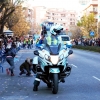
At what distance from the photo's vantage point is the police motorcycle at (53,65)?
1032 centimetres

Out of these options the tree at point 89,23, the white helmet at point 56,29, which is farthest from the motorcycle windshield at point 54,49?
the tree at point 89,23

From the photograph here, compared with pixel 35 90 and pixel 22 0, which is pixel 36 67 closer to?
pixel 35 90

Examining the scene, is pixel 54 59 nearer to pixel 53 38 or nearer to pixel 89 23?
pixel 53 38

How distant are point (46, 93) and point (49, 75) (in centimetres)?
55

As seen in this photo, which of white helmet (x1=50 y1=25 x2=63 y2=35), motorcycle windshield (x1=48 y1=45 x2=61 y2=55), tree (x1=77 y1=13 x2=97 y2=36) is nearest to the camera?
motorcycle windshield (x1=48 y1=45 x2=61 y2=55)

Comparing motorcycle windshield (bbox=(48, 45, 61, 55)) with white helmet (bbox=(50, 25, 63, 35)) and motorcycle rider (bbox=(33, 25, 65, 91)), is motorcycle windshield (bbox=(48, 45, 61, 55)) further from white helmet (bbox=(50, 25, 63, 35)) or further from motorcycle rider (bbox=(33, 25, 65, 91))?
white helmet (bbox=(50, 25, 63, 35))

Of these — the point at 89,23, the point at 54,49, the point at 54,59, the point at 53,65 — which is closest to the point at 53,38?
the point at 54,49

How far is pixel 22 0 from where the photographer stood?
45.7 meters

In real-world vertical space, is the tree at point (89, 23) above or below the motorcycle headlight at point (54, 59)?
above

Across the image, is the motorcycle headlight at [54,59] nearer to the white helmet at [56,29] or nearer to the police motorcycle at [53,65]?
the police motorcycle at [53,65]

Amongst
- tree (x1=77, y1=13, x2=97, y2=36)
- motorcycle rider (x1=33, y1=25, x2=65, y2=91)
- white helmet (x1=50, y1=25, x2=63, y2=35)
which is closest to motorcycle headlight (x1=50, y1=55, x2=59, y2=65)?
motorcycle rider (x1=33, y1=25, x2=65, y2=91)

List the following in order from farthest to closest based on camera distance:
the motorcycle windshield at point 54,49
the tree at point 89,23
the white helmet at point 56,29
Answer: the tree at point 89,23 < the white helmet at point 56,29 < the motorcycle windshield at point 54,49

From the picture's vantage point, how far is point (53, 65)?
34.1ft

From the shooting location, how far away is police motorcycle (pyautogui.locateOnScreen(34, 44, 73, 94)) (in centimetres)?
1032
